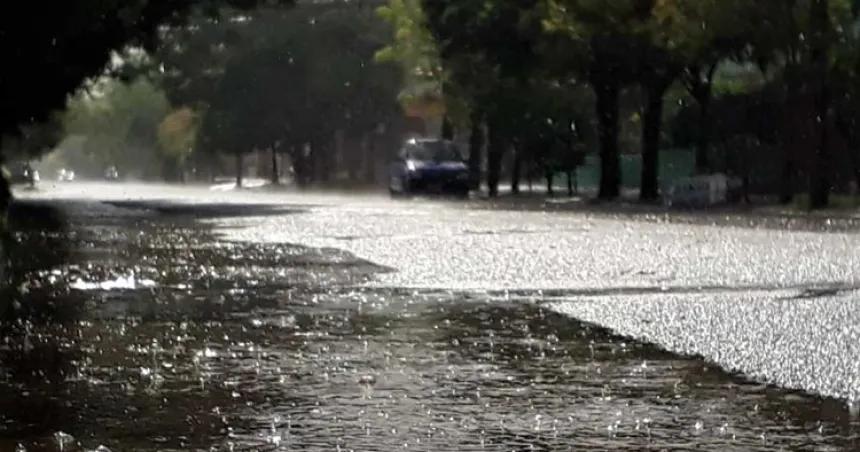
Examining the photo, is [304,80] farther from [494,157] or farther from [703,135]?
[703,135]

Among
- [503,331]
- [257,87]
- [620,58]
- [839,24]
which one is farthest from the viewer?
[257,87]

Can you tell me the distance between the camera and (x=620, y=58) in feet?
158

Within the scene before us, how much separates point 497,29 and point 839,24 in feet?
49.7

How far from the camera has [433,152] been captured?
188 feet

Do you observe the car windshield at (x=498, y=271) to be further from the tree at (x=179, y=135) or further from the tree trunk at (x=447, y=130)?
the tree at (x=179, y=135)

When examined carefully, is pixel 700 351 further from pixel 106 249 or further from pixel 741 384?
pixel 106 249

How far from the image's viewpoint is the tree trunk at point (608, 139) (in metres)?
53.1

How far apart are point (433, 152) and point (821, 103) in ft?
62.0

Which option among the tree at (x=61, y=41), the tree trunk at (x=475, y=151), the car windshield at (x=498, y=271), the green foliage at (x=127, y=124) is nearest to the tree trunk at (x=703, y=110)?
the car windshield at (x=498, y=271)

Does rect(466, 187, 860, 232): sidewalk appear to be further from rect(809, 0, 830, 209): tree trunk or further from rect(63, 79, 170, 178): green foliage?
rect(63, 79, 170, 178): green foliage

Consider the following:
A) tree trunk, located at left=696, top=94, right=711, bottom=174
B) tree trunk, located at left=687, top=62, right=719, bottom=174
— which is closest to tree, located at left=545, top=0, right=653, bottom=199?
tree trunk, located at left=687, top=62, right=719, bottom=174

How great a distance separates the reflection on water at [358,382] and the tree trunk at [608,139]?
122ft

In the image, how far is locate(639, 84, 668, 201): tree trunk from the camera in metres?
49.7

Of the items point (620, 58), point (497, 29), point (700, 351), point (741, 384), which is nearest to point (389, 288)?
point (700, 351)
